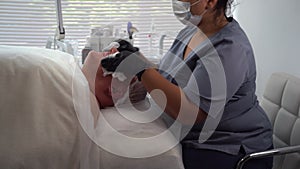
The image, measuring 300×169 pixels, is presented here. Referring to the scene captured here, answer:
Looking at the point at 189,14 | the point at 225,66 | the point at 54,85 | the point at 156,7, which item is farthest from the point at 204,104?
the point at 156,7

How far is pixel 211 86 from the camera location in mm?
1085

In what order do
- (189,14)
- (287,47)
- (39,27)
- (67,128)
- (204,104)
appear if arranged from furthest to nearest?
(39,27)
(287,47)
(189,14)
(204,104)
(67,128)

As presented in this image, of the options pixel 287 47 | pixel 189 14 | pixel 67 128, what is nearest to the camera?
pixel 67 128

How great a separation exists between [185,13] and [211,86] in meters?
0.32

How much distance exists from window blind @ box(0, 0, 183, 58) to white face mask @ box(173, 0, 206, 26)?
0.85 metres

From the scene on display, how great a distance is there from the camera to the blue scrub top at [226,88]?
1.09m

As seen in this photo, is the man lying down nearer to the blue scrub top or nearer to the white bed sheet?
the white bed sheet

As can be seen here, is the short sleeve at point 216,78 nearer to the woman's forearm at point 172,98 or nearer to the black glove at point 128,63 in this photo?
the woman's forearm at point 172,98

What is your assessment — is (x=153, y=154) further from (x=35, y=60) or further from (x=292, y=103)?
(x=292, y=103)

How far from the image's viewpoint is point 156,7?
2254 millimetres

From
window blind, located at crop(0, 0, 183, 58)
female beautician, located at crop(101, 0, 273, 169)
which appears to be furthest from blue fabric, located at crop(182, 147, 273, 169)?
window blind, located at crop(0, 0, 183, 58)

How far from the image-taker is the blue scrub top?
1.09m

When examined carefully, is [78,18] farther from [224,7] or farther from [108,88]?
[224,7]

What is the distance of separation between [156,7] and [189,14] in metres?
1.05
